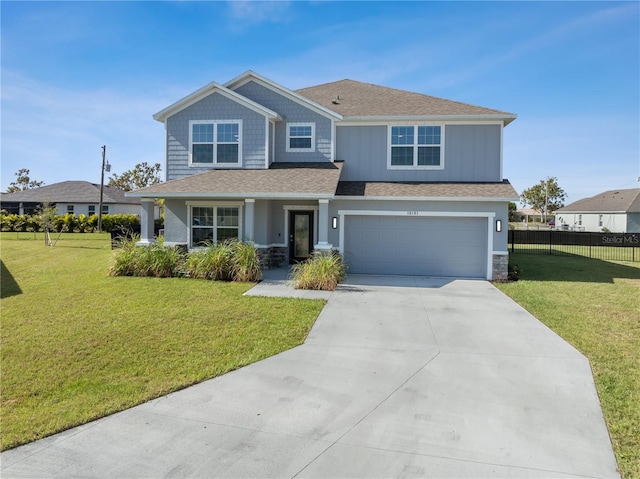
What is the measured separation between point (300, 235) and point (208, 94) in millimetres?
6619

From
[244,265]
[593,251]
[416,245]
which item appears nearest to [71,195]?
[244,265]

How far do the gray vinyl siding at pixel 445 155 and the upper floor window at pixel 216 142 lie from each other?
406cm

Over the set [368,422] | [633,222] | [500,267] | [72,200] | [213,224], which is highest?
[72,200]

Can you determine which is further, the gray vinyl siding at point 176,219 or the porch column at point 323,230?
the gray vinyl siding at point 176,219

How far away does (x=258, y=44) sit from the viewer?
1366 cm

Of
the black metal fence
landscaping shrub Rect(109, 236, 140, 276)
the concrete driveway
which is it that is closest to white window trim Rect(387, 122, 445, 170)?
the concrete driveway

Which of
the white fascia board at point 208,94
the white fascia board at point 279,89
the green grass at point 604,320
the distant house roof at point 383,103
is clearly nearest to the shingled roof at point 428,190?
the distant house roof at point 383,103

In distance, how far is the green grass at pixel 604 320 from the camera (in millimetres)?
4059

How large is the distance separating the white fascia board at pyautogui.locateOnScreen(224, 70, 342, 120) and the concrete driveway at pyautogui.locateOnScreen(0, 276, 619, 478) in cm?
1050

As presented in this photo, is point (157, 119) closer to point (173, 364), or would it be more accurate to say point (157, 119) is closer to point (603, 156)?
point (173, 364)

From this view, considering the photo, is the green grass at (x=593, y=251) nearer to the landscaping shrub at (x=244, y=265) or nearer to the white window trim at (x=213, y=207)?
the white window trim at (x=213, y=207)

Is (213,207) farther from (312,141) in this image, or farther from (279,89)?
(279,89)

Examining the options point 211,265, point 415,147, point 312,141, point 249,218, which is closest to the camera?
point 211,265

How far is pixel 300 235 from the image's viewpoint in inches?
589
